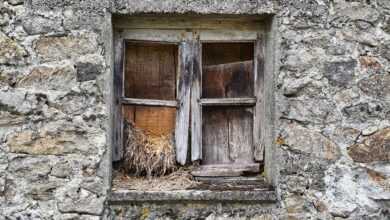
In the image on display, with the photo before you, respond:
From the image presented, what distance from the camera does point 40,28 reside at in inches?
122

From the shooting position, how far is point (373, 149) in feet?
10.3

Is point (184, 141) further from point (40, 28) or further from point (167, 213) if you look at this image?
point (40, 28)

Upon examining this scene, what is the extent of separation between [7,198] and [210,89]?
126 centimetres

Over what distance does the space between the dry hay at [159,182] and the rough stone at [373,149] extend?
881mm

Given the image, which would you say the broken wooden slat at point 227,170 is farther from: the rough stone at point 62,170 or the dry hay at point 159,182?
the rough stone at point 62,170

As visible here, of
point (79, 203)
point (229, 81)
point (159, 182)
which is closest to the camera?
point (79, 203)

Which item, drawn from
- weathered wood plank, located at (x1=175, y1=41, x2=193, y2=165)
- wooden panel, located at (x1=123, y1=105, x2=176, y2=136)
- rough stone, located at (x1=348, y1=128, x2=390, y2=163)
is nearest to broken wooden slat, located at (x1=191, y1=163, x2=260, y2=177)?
weathered wood plank, located at (x1=175, y1=41, x2=193, y2=165)

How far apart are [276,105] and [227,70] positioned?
41 centimetres

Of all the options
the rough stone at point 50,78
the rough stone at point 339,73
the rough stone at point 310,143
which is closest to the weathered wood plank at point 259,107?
the rough stone at point 310,143

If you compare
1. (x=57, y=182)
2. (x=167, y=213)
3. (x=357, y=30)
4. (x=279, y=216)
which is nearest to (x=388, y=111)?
(x=357, y=30)

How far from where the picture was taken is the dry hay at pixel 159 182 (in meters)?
3.22

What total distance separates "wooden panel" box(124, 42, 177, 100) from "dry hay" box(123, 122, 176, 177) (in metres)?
0.22

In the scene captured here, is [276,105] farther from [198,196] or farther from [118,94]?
[118,94]

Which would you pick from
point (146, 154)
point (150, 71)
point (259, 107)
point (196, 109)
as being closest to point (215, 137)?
point (196, 109)
